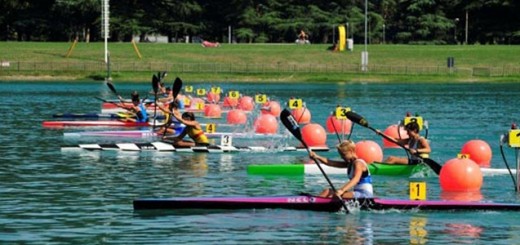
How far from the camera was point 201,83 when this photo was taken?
95000 millimetres

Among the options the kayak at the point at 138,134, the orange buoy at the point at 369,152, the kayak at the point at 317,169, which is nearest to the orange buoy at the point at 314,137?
the kayak at the point at 138,134

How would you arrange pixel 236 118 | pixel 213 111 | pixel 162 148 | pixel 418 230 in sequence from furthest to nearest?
pixel 213 111, pixel 236 118, pixel 162 148, pixel 418 230

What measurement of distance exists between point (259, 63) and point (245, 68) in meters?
3.48

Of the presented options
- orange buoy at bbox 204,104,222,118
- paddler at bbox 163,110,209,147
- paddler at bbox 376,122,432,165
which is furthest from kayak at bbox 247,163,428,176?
orange buoy at bbox 204,104,222,118

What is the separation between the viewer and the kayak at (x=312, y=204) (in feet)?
84.4

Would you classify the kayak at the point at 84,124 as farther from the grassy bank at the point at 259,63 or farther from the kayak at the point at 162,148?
the grassy bank at the point at 259,63

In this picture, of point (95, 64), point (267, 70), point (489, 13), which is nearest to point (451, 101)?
point (267, 70)

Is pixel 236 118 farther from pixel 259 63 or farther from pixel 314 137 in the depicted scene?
pixel 259 63

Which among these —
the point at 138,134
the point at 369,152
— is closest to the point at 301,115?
the point at 138,134

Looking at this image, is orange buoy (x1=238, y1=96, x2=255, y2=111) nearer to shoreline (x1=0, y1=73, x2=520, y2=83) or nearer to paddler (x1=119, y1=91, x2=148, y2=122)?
paddler (x1=119, y1=91, x2=148, y2=122)

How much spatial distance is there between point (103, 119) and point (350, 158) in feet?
92.4

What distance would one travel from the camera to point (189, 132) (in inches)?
1512

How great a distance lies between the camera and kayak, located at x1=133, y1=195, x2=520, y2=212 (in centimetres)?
2572

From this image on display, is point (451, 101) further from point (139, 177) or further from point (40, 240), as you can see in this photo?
point (40, 240)
